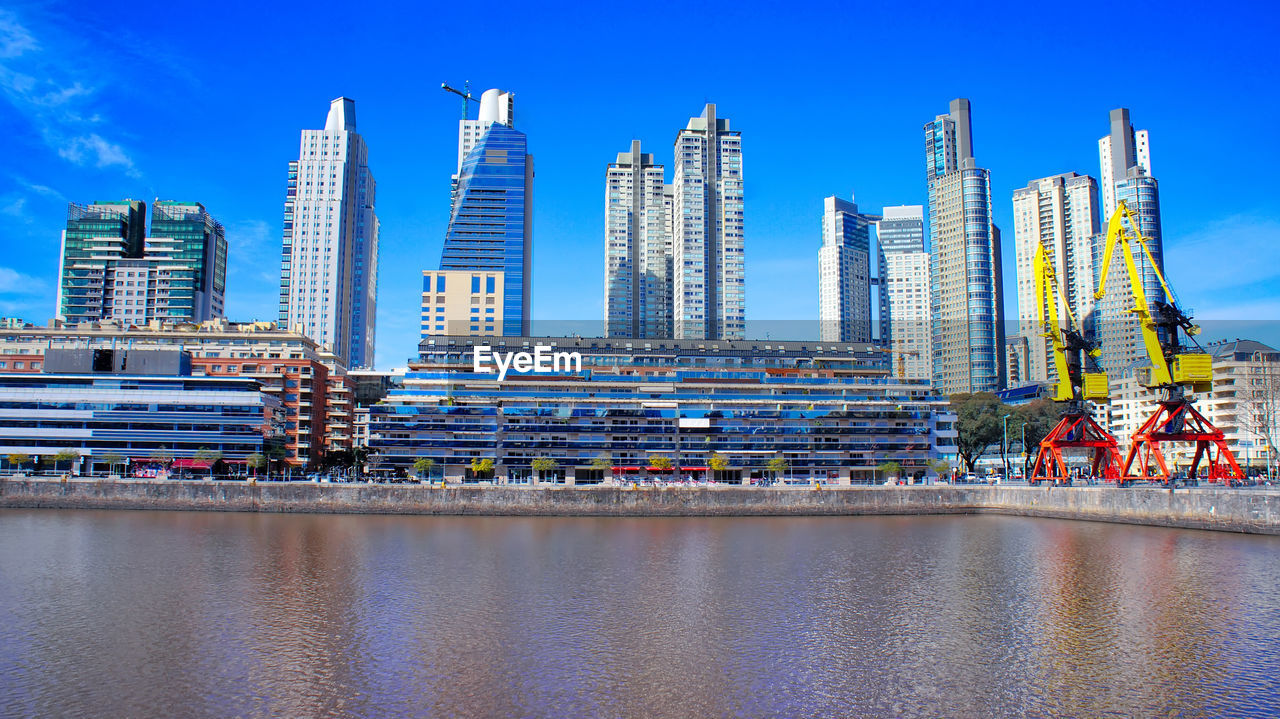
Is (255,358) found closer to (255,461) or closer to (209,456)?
(209,456)

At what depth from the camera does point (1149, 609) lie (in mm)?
43125

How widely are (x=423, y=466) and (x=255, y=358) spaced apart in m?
39.8

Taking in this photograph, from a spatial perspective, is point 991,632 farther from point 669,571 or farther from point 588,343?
point 588,343


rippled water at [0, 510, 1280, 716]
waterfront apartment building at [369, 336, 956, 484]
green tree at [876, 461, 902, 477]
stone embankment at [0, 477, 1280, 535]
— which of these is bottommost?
rippled water at [0, 510, 1280, 716]

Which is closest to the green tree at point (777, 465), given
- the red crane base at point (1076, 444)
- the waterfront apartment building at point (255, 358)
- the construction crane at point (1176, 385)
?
the red crane base at point (1076, 444)

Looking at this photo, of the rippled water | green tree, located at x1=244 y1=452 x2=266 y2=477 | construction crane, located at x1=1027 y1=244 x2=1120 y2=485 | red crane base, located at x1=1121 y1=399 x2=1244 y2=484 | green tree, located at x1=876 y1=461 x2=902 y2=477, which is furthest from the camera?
green tree, located at x1=876 y1=461 x2=902 y2=477

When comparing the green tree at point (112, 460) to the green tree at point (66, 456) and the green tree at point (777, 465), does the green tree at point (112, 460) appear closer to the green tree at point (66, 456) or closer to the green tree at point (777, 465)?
the green tree at point (66, 456)

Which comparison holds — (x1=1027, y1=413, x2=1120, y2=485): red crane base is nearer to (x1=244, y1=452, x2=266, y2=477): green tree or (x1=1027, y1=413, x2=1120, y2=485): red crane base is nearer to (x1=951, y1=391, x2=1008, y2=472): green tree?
(x1=951, y1=391, x2=1008, y2=472): green tree

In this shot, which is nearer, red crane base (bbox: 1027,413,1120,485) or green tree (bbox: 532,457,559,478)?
red crane base (bbox: 1027,413,1120,485)

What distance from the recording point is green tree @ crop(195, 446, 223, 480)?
11631 cm

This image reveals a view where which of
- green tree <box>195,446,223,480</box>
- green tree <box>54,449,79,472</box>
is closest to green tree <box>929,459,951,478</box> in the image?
green tree <box>195,446,223,480</box>

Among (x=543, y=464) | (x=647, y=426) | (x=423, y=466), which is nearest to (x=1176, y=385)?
(x=647, y=426)

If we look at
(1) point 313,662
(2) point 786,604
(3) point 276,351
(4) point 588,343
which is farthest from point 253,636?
(4) point 588,343

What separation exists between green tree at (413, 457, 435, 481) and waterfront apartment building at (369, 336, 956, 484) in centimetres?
225
